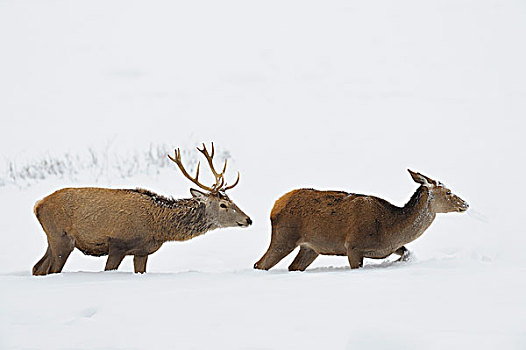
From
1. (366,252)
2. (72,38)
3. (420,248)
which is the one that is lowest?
(420,248)

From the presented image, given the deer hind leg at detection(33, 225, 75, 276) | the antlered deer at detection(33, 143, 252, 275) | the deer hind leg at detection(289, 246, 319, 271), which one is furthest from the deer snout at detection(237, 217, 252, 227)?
the deer hind leg at detection(33, 225, 75, 276)

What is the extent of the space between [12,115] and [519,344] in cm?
1726

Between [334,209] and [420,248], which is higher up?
[334,209]

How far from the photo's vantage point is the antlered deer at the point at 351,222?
23.6 ft

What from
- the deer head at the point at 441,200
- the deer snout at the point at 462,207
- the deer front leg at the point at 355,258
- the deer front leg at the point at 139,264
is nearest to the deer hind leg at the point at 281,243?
the deer front leg at the point at 355,258

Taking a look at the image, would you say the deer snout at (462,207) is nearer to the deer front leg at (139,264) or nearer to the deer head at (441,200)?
the deer head at (441,200)

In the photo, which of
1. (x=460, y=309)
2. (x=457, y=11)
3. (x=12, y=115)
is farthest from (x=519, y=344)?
(x=457, y=11)

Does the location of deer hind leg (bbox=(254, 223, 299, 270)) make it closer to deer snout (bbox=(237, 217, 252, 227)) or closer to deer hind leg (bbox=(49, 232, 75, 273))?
deer snout (bbox=(237, 217, 252, 227))

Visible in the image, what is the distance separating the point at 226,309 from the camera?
5031 mm

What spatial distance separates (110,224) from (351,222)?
2.38m

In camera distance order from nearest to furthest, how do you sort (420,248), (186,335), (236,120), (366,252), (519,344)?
(519,344), (186,335), (366,252), (420,248), (236,120)

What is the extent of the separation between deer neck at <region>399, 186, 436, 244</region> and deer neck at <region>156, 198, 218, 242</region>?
1965 mm

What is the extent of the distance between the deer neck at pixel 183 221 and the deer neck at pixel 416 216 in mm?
1965

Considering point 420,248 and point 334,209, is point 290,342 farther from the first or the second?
point 420,248
